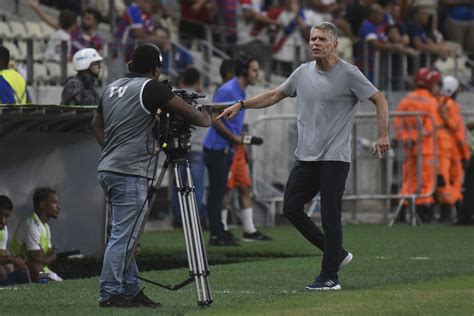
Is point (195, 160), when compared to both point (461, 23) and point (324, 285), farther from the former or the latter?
point (461, 23)

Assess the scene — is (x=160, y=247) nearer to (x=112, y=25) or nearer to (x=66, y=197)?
(x=66, y=197)

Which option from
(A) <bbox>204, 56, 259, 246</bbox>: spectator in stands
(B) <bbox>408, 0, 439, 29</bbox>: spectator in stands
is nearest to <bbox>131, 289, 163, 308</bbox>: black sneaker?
(A) <bbox>204, 56, 259, 246</bbox>: spectator in stands

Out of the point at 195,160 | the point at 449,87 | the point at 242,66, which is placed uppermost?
the point at 242,66

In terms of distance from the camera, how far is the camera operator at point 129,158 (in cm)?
1120

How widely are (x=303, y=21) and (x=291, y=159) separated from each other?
511 centimetres

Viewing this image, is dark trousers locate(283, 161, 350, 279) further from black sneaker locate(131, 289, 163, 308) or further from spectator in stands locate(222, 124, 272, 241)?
spectator in stands locate(222, 124, 272, 241)

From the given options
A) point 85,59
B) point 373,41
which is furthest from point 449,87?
point 85,59

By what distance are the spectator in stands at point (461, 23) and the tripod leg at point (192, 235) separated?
2116 centimetres

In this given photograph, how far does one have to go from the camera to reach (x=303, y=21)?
92.0 ft

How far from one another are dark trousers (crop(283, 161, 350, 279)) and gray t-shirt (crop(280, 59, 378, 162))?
0.33 feet

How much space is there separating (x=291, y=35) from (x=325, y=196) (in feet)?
48.8

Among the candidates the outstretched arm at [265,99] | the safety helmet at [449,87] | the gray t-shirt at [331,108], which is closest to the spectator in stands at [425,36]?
the safety helmet at [449,87]

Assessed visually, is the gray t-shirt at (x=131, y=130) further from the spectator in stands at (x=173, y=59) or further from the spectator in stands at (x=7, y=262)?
the spectator in stands at (x=173, y=59)

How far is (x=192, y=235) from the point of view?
429 inches
